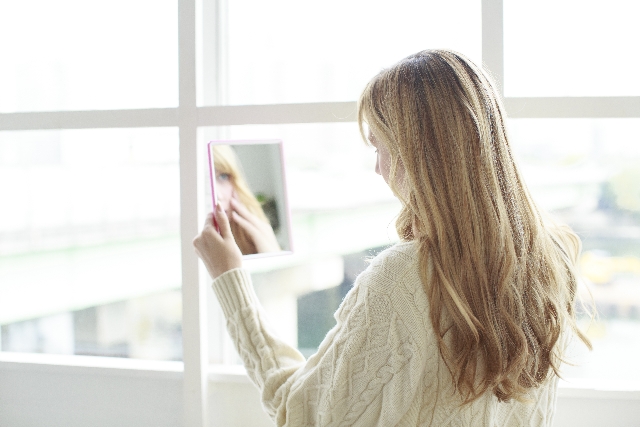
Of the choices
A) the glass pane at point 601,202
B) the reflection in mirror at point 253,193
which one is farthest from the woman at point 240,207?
the glass pane at point 601,202

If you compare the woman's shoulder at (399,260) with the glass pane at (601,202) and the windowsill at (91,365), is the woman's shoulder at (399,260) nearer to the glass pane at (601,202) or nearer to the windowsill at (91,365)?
the glass pane at (601,202)

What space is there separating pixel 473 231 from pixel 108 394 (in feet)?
4.02

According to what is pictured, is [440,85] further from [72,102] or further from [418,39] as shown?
[72,102]

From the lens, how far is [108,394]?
1674 millimetres

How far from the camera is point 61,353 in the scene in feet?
5.96

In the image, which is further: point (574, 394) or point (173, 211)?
point (173, 211)

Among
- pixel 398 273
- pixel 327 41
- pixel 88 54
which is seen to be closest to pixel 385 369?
pixel 398 273

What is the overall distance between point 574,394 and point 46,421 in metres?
1.47

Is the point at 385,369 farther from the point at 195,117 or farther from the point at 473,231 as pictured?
the point at 195,117

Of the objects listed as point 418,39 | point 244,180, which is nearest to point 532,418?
point 244,180

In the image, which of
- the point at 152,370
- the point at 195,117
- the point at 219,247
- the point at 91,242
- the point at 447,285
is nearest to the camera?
the point at 447,285

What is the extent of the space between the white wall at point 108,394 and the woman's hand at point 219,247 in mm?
449

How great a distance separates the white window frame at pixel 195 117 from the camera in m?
1.39

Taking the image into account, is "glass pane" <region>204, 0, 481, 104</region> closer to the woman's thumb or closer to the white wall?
the woman's thumb
